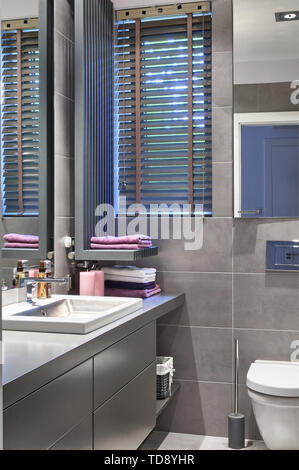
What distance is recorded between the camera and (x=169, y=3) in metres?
3.07

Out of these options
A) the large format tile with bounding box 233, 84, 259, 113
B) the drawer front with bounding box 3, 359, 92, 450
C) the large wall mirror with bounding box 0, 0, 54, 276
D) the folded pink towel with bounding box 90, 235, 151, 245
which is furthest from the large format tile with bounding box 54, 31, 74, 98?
the drawer front with bounding box 3, 359, 92, 450

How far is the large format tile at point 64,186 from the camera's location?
2623 mm

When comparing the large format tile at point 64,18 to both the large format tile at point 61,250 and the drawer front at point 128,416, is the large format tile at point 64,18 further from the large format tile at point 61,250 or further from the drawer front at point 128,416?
the drawer front at point 128,416

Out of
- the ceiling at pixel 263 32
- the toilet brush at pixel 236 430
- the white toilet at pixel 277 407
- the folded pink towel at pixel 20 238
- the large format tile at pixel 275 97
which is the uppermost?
the ceiling at pixel 263 32

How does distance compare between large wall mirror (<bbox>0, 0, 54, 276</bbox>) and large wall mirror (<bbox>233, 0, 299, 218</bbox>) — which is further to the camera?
large wall mirror (<bbox>233, 0, 299, 218</bbox>)

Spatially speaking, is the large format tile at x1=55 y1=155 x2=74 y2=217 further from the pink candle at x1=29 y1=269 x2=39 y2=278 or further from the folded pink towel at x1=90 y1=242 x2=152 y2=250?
the pink candle at x1=29 y1=269 x2=39 y2=278

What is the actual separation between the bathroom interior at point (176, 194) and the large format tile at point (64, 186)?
0.02 meters

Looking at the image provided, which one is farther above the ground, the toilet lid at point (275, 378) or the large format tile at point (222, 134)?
the large format tile at point (222, 134)

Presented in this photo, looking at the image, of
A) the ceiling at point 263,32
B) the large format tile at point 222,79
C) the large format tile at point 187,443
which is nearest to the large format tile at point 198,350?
the large format tile at point 187,443

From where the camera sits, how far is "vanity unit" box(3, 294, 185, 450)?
1.30 metres

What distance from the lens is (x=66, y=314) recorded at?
7.61 ft

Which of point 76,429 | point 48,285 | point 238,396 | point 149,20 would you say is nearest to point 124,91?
point 149,20

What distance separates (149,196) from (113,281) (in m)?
0.60

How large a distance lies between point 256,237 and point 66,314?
1198 millimetres
